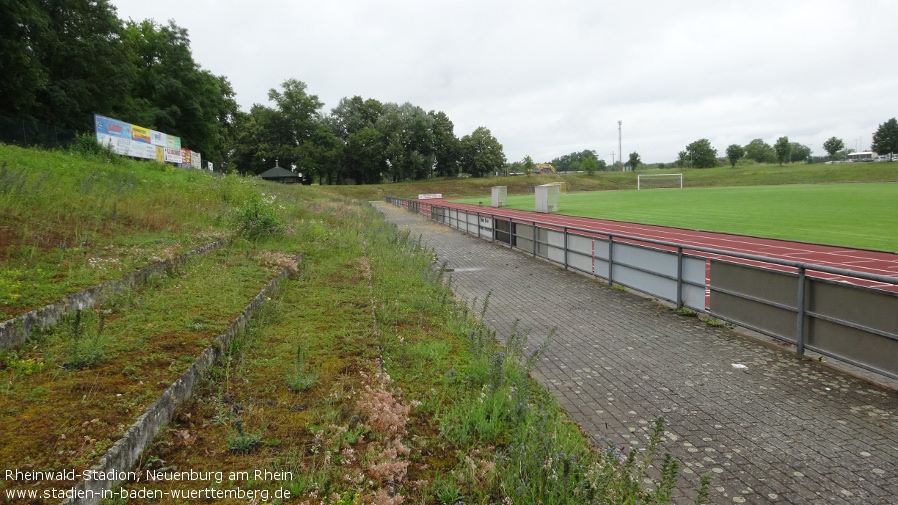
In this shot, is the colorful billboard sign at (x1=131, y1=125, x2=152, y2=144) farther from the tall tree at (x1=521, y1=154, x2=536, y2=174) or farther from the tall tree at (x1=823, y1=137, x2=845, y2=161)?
the tall tree at (x1=823, y1=137, x2=845, y2=161)

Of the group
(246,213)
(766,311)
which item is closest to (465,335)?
(766,311)

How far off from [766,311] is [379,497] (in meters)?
6.23

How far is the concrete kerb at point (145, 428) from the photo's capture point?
2.55m

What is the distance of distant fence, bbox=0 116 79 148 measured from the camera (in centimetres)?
2238

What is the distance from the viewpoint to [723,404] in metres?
4.96

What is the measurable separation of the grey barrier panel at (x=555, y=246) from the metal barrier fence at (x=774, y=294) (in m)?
1.36

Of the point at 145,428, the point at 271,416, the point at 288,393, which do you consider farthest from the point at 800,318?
the point at 145,428

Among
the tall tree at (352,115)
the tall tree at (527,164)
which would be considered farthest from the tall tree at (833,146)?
the tall tree at (352,115)

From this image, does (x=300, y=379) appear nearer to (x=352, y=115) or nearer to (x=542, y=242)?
(x=542, y=242)

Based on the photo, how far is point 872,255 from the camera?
1524 centimetres

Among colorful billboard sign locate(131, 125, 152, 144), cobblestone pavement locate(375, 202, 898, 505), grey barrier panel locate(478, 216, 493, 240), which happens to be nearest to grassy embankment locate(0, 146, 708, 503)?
cobblestone pavement locate(375, 202, 898, 505)

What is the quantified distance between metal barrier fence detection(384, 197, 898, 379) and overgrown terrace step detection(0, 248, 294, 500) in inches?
258

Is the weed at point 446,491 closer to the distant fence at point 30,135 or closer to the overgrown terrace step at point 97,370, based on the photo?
the overgrown terrace step at point 97,370

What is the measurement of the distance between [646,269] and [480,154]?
95846 mm
